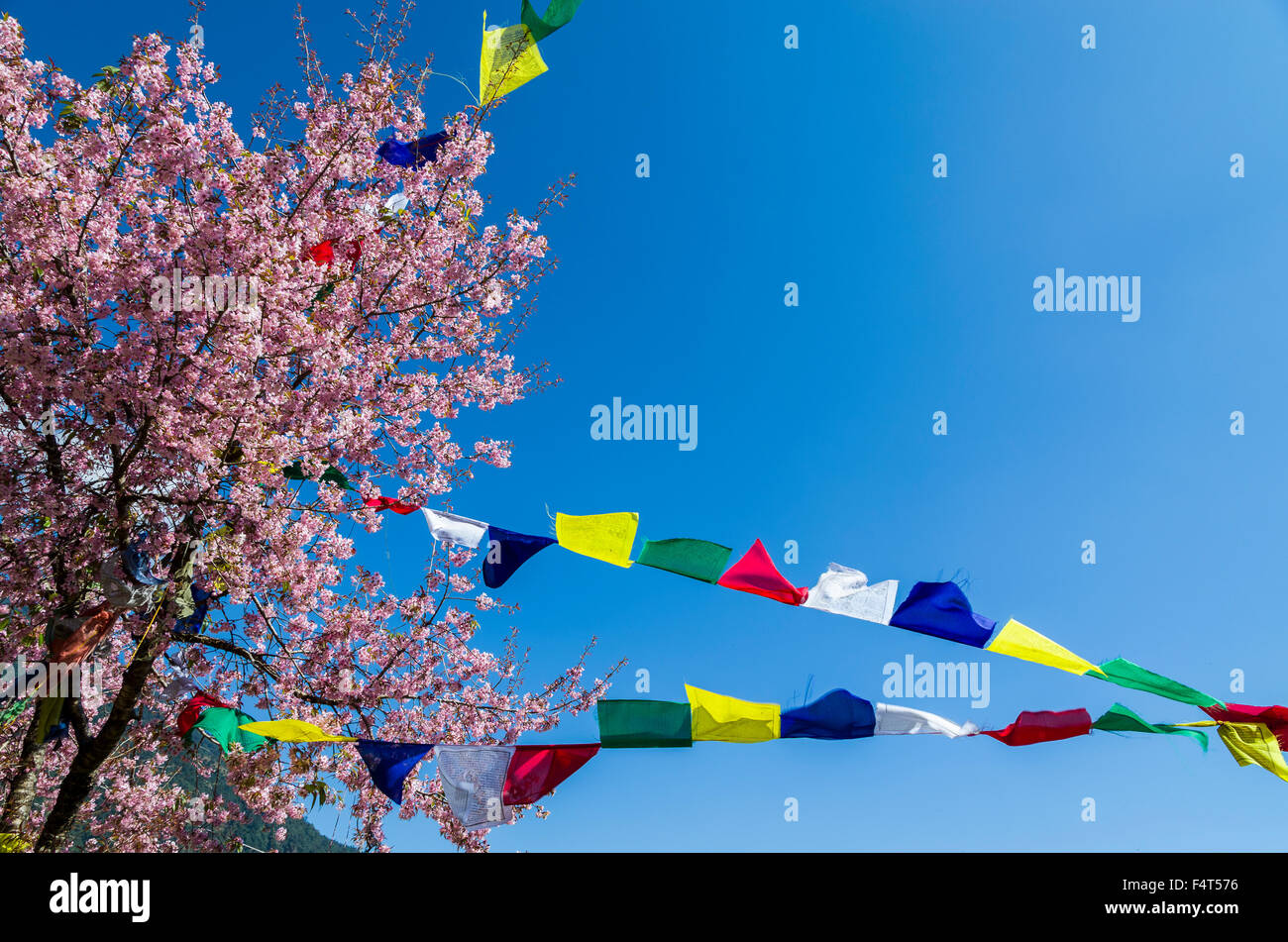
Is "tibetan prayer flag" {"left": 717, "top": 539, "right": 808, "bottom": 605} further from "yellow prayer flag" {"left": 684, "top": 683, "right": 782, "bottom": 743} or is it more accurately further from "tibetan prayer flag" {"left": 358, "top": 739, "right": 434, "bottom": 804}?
"tibetan prayer flag" {"left": 358, "top": 739, "right": 434, "bottom": 804}

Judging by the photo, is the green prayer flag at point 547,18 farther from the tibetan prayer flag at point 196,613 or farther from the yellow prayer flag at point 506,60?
the tibetan prayer flag at point 196,613

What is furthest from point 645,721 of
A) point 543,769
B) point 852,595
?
point 852,595

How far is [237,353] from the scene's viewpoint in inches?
199

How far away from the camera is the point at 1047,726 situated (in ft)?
17.3

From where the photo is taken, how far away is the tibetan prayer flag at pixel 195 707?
6.44 m

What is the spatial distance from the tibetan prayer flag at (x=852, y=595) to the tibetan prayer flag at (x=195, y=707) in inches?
204

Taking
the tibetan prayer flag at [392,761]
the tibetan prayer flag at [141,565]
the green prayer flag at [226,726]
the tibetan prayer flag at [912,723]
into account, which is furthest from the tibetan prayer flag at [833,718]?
the tibetan prayer flag at [141,565]

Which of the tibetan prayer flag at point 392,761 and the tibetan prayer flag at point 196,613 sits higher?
the tibetan prayer flag at point 196,613

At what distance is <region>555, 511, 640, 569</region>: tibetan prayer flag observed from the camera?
18.8ft

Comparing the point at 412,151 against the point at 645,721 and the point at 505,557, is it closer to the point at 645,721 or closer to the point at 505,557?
the point at 505,557
